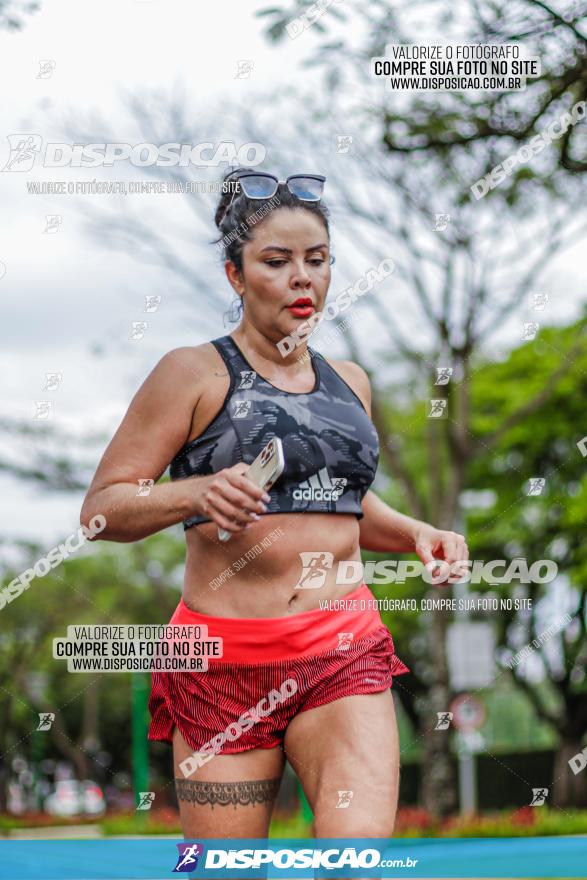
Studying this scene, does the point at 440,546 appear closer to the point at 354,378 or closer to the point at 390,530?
the point at 390,530

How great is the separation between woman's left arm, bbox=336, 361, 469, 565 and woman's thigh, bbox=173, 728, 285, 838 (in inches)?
21.4

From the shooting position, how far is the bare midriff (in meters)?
2.62

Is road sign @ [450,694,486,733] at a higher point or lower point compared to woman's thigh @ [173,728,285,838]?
lower

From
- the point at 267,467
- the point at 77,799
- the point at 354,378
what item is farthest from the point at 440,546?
the point at 77,799

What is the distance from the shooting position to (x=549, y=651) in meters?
22.3

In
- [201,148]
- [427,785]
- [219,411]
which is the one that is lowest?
[427,785]

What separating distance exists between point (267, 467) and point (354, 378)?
0.65 m

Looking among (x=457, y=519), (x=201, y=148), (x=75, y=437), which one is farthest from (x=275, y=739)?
(x=75, y=437)

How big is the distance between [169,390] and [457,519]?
31.7ft

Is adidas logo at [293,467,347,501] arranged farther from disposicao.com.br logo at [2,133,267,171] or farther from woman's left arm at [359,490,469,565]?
disposicao.com.br logo at [2,133,267,171]

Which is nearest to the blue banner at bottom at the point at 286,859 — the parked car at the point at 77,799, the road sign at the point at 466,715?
the road sign at the point at 466,715

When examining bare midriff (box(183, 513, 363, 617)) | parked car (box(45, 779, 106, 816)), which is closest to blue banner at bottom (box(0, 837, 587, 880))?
bare midriff (box(183, 513, 363, 617))

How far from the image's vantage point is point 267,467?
233 cm

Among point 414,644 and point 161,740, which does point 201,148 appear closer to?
point 161,740
